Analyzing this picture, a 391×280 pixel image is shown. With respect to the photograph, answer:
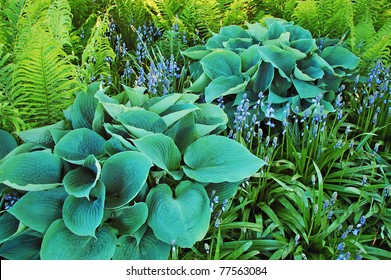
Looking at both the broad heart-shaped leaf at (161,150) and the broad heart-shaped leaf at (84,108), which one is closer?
the broad heart-shaped leaf at (161,150)

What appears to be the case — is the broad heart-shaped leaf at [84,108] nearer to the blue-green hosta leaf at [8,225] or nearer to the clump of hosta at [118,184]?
the clump of hosta at [118,184]

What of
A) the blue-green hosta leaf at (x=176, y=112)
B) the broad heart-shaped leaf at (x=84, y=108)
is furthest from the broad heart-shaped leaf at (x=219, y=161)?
the broad heart-shaped leaf at (x=84, y=108)

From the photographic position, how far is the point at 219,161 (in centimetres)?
214

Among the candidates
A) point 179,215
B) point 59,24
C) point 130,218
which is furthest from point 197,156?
point 59,24

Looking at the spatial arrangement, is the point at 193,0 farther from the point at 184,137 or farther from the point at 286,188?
the point at 286,188

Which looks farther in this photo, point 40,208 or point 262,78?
point 262,78

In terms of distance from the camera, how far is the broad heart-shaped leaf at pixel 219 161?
2.06m

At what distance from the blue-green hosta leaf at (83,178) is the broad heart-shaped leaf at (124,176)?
0.07 meters

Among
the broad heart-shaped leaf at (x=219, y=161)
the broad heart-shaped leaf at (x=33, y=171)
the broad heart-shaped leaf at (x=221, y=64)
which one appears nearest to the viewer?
the broad heart-shaped leaf at (x=33, y=171)

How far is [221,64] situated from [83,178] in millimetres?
1298

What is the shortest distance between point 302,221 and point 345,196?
1.17 ft

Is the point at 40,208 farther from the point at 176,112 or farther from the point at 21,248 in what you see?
the point at 176,112

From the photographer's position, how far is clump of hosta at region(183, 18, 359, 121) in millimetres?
2758

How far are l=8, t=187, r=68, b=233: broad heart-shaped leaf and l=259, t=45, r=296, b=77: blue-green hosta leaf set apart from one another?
1.47m
